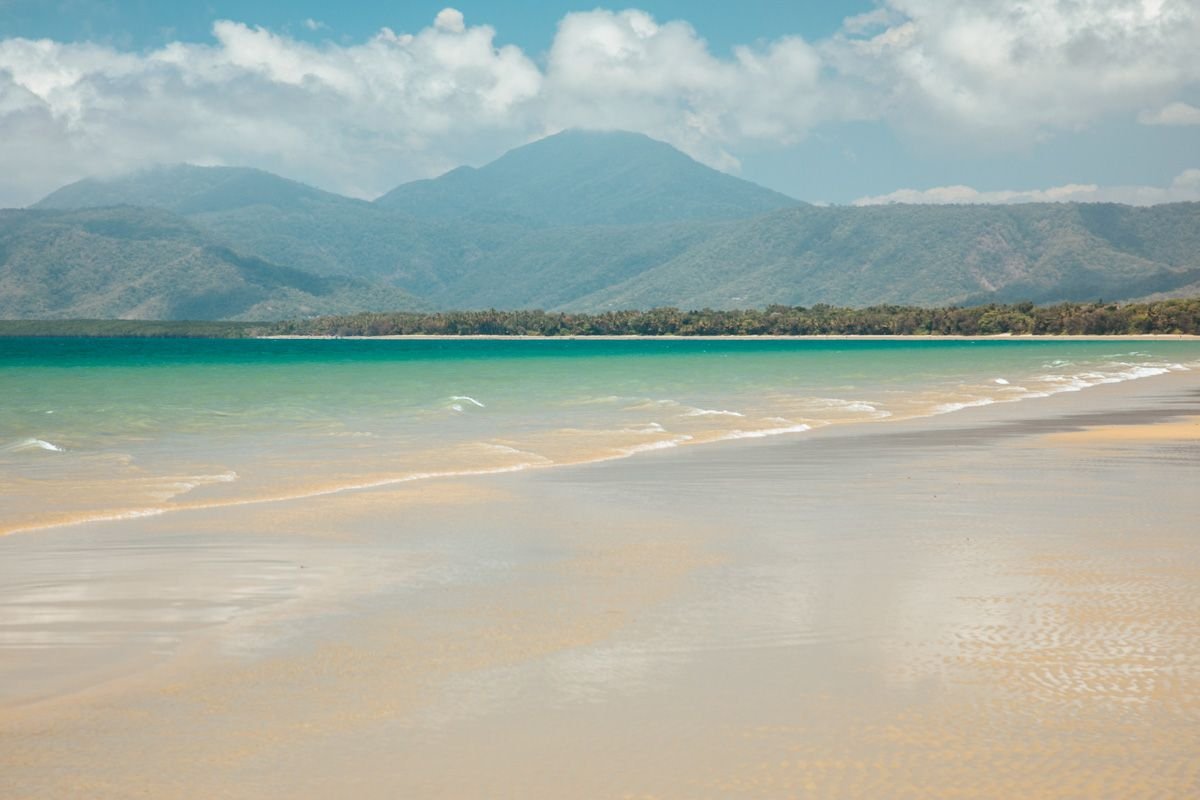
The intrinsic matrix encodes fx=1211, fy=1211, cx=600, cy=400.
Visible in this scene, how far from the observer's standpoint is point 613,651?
7.91m

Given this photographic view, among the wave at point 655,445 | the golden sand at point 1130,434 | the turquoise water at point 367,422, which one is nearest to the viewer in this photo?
the turquoise water at point 367,422

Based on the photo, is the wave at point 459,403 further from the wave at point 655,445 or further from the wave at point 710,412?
the wave at point 655,445

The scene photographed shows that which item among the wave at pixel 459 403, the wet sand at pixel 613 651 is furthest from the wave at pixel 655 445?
the wave at pixel 459 403

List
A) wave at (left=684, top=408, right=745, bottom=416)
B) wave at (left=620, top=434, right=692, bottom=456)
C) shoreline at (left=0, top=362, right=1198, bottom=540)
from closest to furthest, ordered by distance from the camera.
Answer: shoreline at (left=0, top=362, right=1198, bottom=540) < wave at (left=620, top=434, right=692, bottom=456) < wave at (left=684, top=408, right=745, bottom=416)

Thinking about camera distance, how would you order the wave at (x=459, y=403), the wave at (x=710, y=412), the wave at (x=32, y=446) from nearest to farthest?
1. the wave at (x=32, y=446)
2. the wave at (x=710, y=412)
3. the wave at (x=459, y=403)

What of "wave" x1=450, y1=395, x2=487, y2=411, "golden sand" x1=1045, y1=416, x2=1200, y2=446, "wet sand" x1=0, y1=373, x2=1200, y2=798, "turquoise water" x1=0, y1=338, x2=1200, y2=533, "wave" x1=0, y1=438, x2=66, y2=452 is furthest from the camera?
"wave" x1=450, y1=395, x2=487, y2=411

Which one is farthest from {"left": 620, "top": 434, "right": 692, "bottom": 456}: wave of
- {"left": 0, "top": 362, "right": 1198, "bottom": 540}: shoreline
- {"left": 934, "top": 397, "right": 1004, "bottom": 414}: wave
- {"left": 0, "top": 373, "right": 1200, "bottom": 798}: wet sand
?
{"left": 934, "top": 397, "right": 1004, "bottom": 414}: wave

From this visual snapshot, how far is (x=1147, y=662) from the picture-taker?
751 cm

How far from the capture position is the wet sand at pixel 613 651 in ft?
19.4

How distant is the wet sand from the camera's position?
590 centimetres

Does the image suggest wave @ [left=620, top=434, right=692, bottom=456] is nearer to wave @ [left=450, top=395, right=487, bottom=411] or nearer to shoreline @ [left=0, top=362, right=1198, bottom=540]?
shoreline @ [left=0, top=362, right=1198, bottom=540]

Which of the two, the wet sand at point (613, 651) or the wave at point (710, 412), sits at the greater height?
the wet sand at point (613, 651)

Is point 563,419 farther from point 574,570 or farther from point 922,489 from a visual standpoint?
point 574,570

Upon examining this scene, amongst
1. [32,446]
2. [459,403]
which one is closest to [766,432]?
[459,403]
